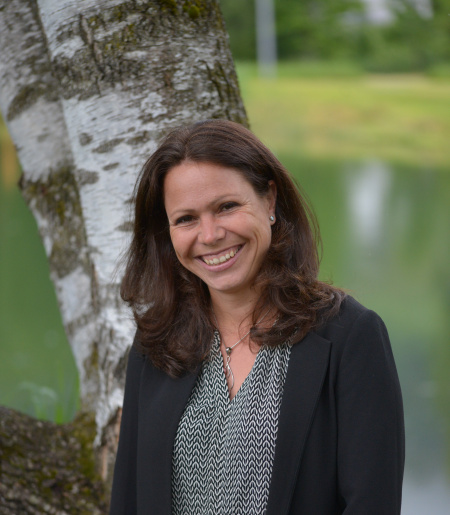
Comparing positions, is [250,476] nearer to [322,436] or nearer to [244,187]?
[322,436]

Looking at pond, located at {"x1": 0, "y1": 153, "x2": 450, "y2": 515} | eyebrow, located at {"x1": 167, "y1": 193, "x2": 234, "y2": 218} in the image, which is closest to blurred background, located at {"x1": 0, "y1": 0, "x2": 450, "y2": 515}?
pond, located at {"x1": 0, "y1": 153, "x2": 450, "y2": 515}

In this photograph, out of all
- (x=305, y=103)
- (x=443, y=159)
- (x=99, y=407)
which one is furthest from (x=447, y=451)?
(x=305, y=103)

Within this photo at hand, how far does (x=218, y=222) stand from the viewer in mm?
1906

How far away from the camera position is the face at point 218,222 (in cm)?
189

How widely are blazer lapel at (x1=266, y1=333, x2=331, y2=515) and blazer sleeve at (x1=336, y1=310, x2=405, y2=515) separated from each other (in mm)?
56

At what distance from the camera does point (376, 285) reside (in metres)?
9.07

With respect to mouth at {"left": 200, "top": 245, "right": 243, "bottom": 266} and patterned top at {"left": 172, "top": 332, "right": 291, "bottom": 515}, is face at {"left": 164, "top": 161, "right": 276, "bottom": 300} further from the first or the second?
→ patterned top at {"left": 172, "top": 332, "right": 291, "bottom": 515}

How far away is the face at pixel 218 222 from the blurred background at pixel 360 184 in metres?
0.43

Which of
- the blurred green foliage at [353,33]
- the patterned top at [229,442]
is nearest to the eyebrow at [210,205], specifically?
the patterned top at [229,442]

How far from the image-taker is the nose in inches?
74.7

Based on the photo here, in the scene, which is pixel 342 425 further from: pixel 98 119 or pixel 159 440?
pixel 98 119

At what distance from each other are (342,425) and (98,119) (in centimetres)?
131

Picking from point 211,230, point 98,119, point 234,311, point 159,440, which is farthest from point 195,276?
point 98,119

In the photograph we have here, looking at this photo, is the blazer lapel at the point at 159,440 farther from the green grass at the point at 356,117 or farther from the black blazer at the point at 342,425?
the green grass at the point at 356,117
